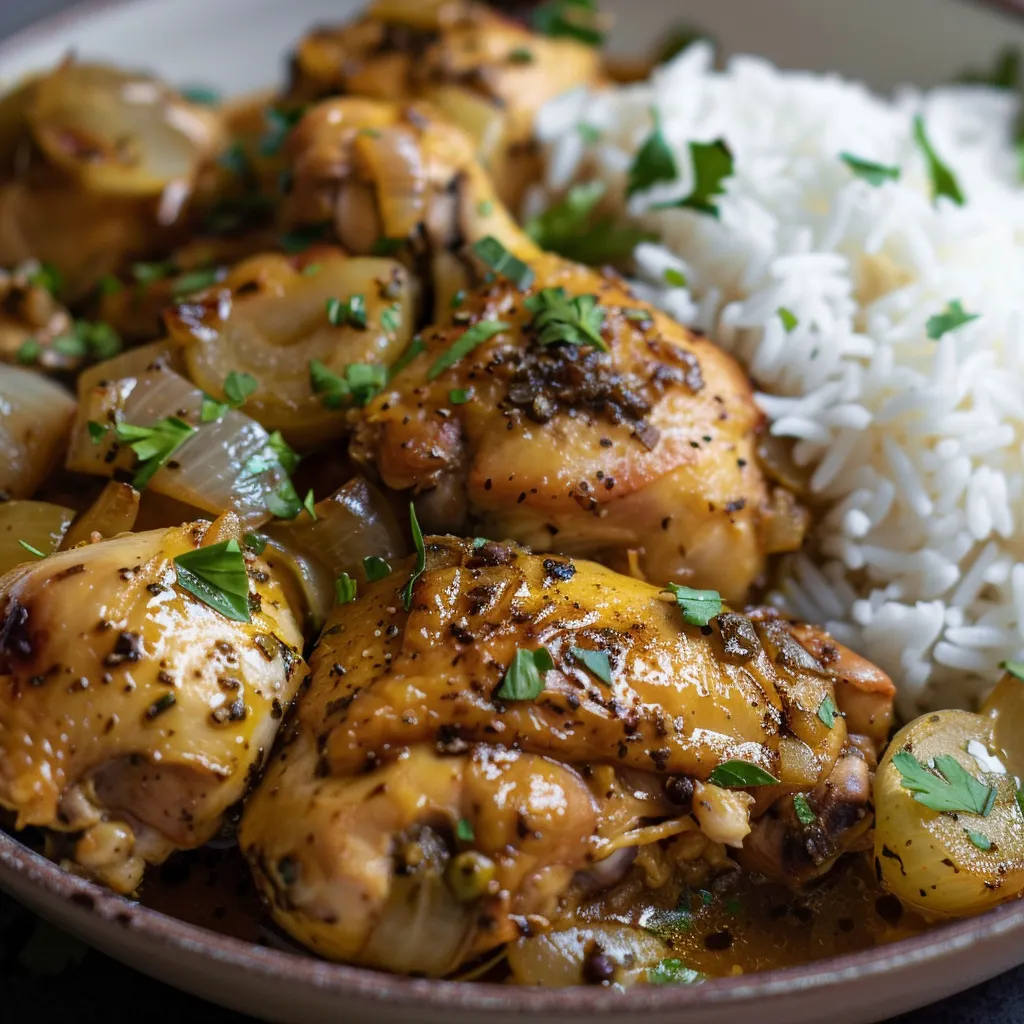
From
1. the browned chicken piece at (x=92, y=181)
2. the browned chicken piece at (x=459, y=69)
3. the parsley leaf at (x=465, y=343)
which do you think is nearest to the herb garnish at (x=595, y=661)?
the parsley leaf at (x=465, y=343)

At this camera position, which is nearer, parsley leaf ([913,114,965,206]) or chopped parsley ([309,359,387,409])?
chopped parsley ([309,359,387,409])

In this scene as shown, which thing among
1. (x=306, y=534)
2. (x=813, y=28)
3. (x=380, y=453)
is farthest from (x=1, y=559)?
(x=813, y=28)

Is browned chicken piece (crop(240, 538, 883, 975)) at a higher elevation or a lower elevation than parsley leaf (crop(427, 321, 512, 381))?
lower

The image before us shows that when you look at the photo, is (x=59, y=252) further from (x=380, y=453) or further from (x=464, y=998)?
(x=464, y=998)

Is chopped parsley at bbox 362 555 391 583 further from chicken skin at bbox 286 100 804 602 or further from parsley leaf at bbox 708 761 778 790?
parsley leaf at bbox 708 761 778 790

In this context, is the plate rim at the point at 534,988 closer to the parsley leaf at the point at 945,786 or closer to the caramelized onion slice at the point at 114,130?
the parsley leaf at the point at 945,786

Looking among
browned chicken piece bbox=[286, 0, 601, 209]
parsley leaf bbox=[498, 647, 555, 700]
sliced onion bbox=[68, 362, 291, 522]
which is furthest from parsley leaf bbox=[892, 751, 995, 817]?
browned chicken piece bbox=[286, 0, 601, 209]
